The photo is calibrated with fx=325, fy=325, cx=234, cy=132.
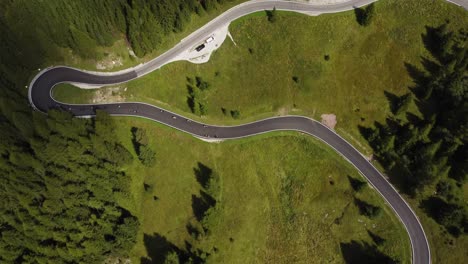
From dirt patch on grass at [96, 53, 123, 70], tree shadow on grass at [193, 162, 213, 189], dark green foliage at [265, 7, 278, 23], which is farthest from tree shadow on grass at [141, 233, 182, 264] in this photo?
dark green foliage at [265, 7, 278, 23]

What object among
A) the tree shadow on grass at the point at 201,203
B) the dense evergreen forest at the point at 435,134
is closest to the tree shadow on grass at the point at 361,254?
the dense evergreen forest at the point at 435,134

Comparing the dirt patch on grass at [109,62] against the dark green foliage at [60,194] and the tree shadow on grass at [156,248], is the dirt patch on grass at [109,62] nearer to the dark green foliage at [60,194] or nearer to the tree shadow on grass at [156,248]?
the dark green foliage at [60,194]

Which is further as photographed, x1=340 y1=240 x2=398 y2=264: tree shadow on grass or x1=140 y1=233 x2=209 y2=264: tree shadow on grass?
x1=140 y1=233 x2=209 y2=264: tree shadow on grass

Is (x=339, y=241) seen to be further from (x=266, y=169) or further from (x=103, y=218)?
(x=103, y=218)

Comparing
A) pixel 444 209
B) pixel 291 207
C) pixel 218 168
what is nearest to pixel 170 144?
pixel 218 168

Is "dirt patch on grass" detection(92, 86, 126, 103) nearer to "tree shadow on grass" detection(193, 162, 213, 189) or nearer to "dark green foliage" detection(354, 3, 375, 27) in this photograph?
"tree shadow on grass" detection(193, 162, 213, 189)
